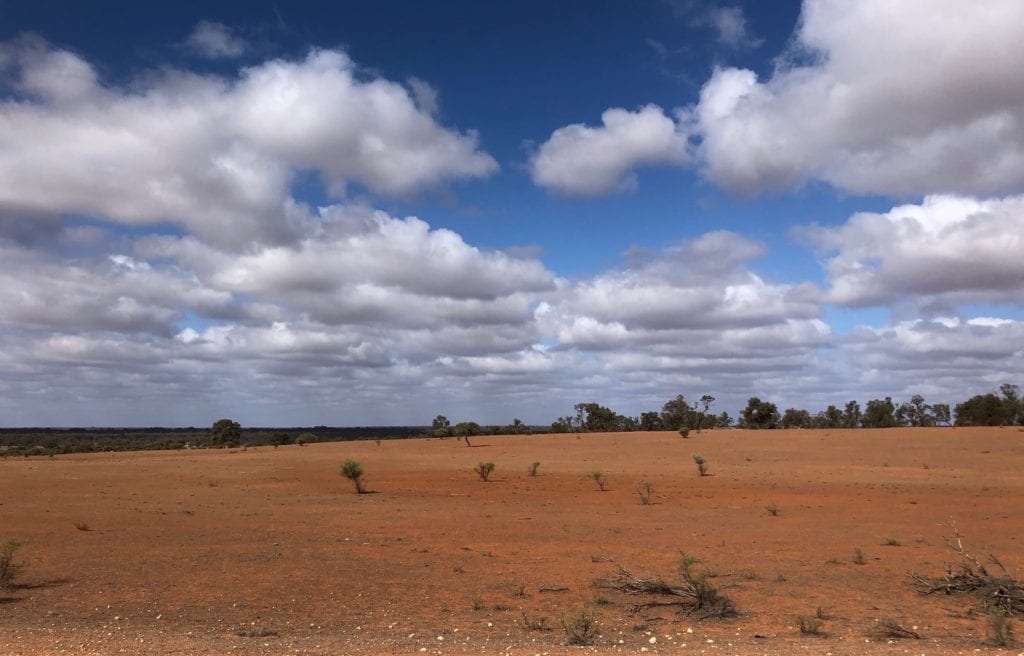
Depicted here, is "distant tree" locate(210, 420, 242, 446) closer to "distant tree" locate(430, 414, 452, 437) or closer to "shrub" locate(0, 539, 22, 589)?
"distant tree" locate(430, 414, 452, 437)

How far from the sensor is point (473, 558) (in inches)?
778

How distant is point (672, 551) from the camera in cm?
2059

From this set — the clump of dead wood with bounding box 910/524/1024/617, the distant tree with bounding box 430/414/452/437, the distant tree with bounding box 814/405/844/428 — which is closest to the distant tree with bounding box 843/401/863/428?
the distant tree with bounding box 814/405/844/428

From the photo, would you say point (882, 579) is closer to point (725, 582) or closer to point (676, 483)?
point (725, 582)

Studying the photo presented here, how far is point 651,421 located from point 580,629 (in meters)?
105

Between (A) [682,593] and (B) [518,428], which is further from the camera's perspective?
(B) [518,428]

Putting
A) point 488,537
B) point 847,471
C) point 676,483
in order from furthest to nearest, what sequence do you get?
1. point 847,471
2. point 676,483
3. point 488,537

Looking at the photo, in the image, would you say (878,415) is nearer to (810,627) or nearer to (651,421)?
(651,421)

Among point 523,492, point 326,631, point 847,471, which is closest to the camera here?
→ point 326,631

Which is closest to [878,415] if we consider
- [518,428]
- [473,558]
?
[518,428]

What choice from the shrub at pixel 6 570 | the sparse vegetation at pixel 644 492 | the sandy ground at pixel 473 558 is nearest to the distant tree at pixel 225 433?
the sandy ground at pixel 473 558

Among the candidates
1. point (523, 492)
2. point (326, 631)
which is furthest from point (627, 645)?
point (523, 492)

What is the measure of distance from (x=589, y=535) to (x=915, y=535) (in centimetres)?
974

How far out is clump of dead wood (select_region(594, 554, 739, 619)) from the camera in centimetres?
1384
